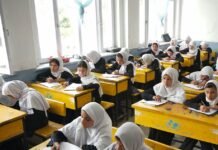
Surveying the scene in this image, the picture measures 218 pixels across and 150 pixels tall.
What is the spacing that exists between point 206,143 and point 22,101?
219 cm

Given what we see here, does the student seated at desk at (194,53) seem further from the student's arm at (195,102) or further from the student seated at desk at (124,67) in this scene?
the student's arm at (195,102)

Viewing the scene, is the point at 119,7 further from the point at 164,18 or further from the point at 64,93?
the point at 64,93

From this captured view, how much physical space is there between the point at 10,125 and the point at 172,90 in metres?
1.91

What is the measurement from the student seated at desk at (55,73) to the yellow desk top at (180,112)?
72.3 inches

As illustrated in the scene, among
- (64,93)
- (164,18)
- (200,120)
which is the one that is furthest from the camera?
(164,18)

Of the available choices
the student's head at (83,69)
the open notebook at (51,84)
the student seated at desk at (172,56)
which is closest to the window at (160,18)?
the student seated at desk at (172,56)

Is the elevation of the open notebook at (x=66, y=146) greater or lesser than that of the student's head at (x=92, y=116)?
lesser

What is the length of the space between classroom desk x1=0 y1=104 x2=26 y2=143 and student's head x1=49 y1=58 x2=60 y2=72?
5.35ft

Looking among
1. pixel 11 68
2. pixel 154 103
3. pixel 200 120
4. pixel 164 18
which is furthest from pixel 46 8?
pixel 164 18

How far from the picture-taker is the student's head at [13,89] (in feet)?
9.69

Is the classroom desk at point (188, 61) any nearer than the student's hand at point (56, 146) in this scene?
No

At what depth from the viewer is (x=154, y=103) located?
278 centimetres

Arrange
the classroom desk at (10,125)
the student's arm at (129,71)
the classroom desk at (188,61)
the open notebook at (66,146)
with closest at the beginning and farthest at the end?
the open notebook at (66,146)
the classroom desk at (10,125)
the student's arm at (129,71)
the classroom desk at (188,61)

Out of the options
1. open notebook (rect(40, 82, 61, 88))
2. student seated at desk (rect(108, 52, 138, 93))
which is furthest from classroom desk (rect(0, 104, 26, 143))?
student seated at desk (rect(108, 52, 138, 93))
